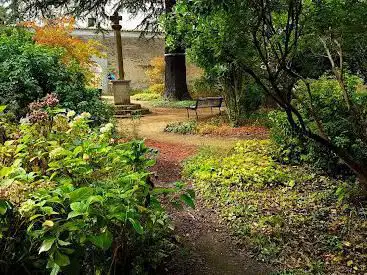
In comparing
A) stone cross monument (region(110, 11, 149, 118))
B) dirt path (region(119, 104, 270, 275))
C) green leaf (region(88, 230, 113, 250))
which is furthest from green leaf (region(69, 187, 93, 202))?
stone cross monument (region(110, 11, 149, 118))

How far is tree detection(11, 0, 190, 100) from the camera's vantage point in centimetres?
1206

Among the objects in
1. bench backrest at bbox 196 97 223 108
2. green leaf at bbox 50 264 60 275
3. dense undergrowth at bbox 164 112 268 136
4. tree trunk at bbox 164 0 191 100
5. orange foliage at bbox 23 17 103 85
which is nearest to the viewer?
green leaf at bbox 50 264 60 275

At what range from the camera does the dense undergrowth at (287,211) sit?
10.2ft

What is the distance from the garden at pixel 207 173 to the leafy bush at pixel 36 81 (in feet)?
0.09

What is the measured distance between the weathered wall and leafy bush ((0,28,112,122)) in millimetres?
16185

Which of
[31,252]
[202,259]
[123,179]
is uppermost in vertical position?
[123,179]

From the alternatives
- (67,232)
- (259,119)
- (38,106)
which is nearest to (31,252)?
(67,232)

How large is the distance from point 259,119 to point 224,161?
3.99m

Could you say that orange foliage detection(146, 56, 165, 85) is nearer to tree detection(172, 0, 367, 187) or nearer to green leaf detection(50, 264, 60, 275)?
tree detection(172, 0, 367, 187)

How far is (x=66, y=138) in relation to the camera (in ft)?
9.27

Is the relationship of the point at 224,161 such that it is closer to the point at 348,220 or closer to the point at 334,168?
the point at 334,168

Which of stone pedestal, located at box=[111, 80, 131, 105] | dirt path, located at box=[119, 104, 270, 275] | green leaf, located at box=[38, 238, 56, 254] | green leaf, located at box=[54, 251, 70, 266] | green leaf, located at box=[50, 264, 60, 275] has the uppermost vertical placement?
stone pedestal, located at box=[111, 80, 131, 105]

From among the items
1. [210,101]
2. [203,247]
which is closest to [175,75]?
[210,101]

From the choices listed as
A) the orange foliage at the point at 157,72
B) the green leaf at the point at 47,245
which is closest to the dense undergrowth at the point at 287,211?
the green leaf at the point at 47,245
